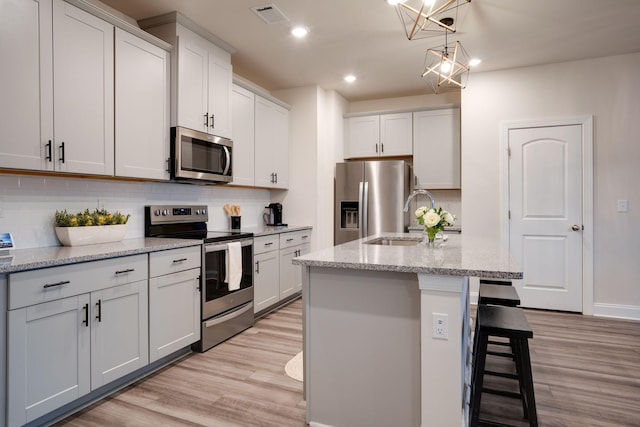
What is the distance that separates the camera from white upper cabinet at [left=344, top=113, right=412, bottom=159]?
202 inches

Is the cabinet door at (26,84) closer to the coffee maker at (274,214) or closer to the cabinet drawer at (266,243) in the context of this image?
the cabinet drawer at (266,243)

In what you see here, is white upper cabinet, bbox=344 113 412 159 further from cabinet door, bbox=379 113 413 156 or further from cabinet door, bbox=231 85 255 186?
cabinet door, bbox=231 85 255 186

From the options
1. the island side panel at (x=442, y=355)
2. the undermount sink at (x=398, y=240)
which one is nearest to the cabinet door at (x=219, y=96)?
the undermount sink at (x=398, y=240)

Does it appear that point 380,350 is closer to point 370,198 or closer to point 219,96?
point 219,96

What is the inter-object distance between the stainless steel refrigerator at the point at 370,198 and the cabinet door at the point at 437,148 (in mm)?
228

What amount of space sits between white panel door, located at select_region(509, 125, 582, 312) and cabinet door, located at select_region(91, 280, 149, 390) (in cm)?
378

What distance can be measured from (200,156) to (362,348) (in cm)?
219

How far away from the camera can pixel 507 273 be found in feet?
4.98

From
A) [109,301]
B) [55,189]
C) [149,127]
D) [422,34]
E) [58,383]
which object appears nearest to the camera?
[58,383]

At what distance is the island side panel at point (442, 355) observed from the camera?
1654 mm

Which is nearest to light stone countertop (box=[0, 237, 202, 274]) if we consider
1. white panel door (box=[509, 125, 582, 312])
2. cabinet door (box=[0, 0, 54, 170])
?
cabinet door (box=[0, 0, 54, 170])

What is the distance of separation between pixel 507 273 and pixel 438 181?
3.59 meters

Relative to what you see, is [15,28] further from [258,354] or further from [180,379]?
[258,354]

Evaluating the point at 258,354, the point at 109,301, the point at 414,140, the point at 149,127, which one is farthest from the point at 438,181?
the point at 109,301
